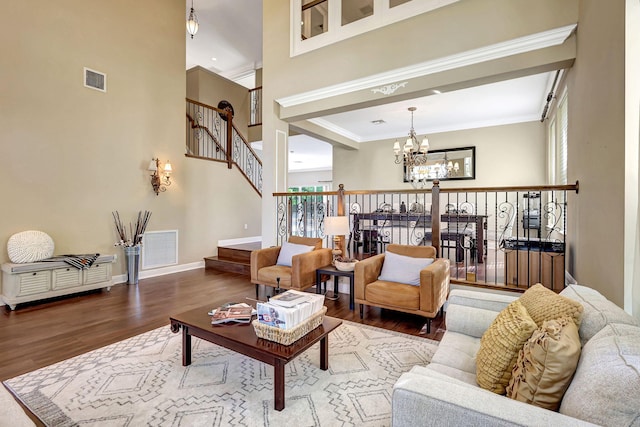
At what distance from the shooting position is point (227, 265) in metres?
6.11

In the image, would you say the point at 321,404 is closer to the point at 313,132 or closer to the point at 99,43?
the point at 313,132

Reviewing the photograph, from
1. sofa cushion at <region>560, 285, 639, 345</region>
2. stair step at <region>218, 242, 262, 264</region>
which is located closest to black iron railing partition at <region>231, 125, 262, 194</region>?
stair step at <region>218, 242, 262, 264</region>

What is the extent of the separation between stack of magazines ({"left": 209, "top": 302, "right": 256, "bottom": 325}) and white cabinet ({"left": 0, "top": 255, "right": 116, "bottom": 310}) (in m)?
3.05

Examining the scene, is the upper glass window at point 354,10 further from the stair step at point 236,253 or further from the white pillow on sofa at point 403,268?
the stair step at point 236,253

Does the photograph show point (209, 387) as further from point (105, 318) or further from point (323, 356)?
point (105, 318)

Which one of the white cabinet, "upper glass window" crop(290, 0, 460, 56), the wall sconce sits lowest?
the white cabinet

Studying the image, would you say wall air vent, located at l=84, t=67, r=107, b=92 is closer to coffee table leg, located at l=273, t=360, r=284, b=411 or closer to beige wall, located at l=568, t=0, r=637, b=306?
coffee table leg, located at l=273, t=360, r=284, b=411

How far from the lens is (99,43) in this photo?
4926mm

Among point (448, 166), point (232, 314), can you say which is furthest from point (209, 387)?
point (448, 166)

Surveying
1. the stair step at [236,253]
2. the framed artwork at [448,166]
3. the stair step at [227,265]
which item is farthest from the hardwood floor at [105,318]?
the framed artwork at [448,166]

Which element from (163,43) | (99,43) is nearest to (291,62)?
(163,43)

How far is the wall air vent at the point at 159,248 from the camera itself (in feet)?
18.2

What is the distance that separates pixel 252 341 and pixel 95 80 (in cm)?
511

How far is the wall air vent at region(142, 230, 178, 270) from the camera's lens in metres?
5.54
